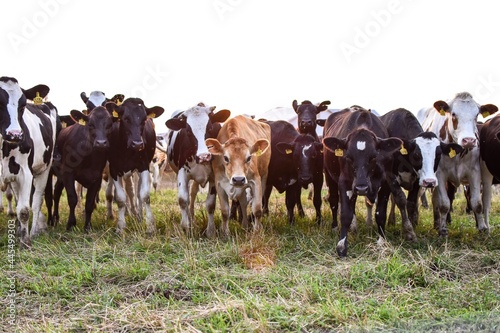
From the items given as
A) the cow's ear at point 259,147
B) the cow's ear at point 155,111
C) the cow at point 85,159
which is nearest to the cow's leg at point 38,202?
the cow at point 85,159

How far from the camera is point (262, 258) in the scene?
637cm

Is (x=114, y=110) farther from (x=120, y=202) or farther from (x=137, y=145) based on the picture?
(x=120, y=202)

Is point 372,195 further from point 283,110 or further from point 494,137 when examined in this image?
point 283,110

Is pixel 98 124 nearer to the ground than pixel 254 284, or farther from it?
farther from it

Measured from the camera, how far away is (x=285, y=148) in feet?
29.7

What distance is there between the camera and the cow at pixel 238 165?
7.71m

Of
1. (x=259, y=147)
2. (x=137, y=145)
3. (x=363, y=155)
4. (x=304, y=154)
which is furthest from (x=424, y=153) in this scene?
(x=137, y=145)

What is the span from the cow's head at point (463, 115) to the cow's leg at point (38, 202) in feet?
18.9

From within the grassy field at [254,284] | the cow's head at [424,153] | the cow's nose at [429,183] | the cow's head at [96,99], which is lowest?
the grassy field at [254,284]

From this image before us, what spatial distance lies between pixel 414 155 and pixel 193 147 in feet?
9.76

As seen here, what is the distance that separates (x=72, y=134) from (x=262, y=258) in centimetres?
424

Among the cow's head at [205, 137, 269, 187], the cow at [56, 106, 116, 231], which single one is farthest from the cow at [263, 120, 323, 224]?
the cow at [56, 106, 116, 231]

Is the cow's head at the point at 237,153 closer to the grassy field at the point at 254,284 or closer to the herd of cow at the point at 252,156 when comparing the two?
the herd of cow at the point at 252,156

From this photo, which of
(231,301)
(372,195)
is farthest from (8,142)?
(372,195)
